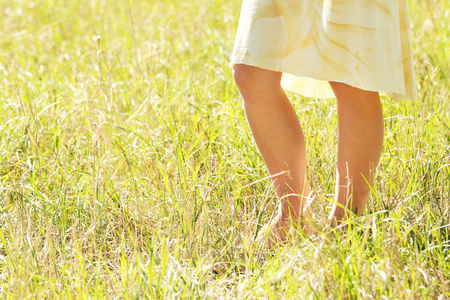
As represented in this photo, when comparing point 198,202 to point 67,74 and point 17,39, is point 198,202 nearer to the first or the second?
point 67,74

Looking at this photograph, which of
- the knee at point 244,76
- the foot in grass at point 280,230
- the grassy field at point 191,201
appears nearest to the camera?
the grassy field at point 191,201

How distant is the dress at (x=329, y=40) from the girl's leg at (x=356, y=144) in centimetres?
10

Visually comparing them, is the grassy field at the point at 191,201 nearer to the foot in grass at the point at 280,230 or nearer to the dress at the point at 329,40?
the foot in grass at the point at 280,230

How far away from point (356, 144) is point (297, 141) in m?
0.18

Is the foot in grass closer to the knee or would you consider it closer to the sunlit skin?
the sunlit skin

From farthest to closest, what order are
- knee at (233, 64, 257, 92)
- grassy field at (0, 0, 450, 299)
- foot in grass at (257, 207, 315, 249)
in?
foot in grass at (257, 207, 315, 249) → knee at (233, 64, 257, 92) → grassy field at (0, 0, 450, 299)

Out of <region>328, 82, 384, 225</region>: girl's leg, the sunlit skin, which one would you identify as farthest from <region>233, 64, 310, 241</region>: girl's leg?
<region>328, 82, 384, 225</region>: girl's leg

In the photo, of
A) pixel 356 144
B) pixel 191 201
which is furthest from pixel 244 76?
pixel 191 201

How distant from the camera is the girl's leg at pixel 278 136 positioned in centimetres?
190

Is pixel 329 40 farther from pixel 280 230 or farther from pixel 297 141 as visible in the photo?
pixel 280 230

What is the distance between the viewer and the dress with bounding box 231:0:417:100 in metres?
1.81

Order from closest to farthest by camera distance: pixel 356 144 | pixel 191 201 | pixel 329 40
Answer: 1. pixel 329 40
2. pixel 356 144
3. pixel 191 201

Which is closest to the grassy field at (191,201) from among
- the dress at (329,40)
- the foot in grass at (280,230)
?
the foot in grass at (280,230)

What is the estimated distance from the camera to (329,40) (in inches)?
71.9
